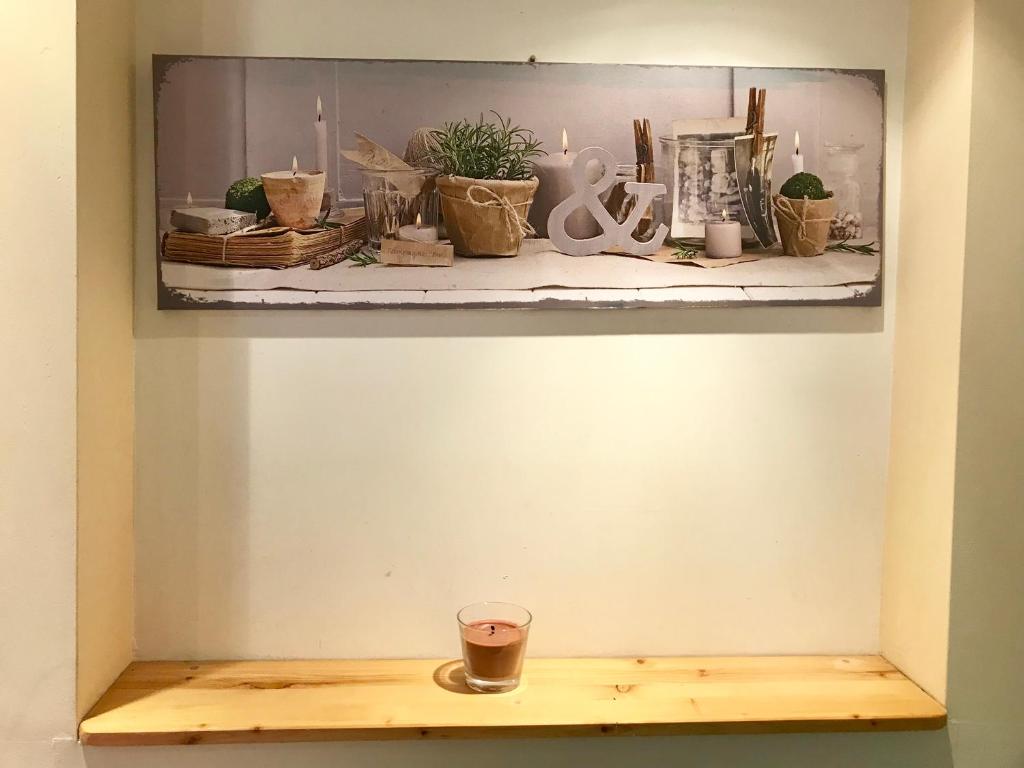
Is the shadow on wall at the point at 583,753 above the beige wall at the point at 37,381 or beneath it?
beneath

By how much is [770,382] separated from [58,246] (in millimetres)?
1070

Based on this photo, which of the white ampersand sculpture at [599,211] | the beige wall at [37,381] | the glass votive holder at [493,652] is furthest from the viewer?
the white ampersand sculpture at [599,211]

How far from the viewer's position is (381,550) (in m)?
1.49

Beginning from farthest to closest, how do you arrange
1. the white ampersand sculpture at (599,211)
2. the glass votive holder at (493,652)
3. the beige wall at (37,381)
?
1. the white ampersand sculpture at (599,211)
2. the glass votive holder at (493,652)
3. the beige wall at (37,381)

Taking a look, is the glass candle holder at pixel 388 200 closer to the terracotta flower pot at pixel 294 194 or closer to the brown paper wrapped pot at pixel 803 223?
the terracotta flower pot at pixel 294 194

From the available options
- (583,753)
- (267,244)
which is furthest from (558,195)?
(583,753)

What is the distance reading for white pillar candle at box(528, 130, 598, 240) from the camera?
4.77 ft

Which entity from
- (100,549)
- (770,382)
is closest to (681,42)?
(770,382)

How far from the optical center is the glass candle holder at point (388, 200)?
1.44m

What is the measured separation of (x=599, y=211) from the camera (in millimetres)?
1460

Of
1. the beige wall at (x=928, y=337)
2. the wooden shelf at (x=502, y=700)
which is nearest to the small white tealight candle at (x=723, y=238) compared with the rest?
the beige wall at (x=928, y=337)

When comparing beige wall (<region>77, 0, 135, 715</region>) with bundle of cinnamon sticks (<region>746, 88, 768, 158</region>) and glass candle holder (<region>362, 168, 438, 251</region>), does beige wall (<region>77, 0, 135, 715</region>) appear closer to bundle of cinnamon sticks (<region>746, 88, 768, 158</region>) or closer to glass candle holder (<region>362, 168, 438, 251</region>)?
glass candle holder (<region>362, 168, 438, 251</region>)

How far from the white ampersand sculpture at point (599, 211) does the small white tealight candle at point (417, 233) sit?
7.3 inches

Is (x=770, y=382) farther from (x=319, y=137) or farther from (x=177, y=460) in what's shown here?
(x=177, y=460)
